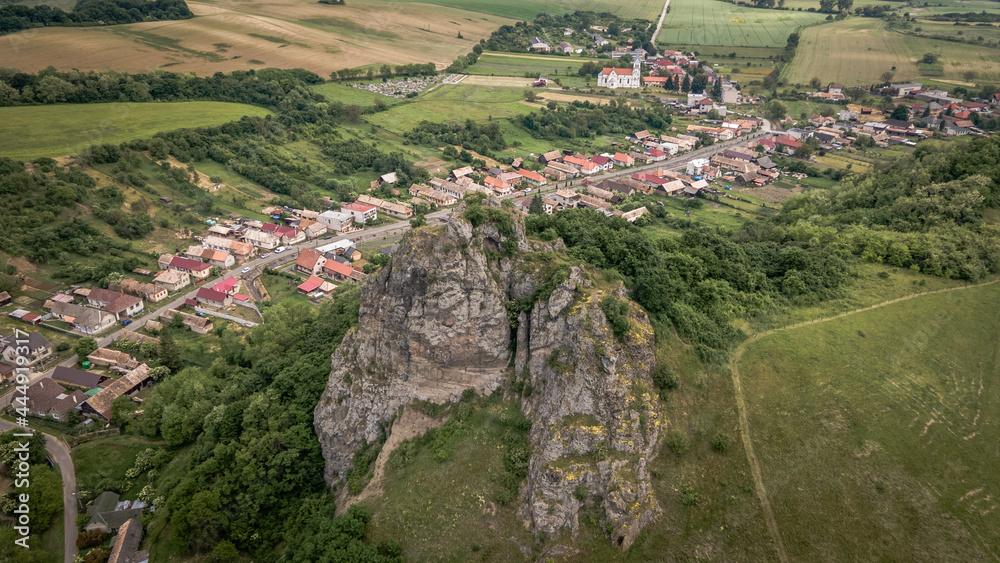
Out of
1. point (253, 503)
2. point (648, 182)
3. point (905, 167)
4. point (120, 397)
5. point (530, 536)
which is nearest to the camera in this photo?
point (530, 536)

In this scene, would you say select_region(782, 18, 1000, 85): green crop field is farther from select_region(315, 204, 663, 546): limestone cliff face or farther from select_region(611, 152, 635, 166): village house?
select_region(315, 204, 663, 546): limestone cliff face

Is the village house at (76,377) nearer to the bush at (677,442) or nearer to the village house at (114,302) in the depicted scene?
the village house at (114,302)

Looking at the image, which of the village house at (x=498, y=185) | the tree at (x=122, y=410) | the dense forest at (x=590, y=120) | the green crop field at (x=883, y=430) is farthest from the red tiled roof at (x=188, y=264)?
the dense forest at (x=590, y=120)

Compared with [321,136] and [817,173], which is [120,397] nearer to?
[321,136]

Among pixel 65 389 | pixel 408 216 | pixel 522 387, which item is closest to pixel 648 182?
pixel 408 216

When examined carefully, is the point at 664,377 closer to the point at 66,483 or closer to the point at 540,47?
the point at 66,483

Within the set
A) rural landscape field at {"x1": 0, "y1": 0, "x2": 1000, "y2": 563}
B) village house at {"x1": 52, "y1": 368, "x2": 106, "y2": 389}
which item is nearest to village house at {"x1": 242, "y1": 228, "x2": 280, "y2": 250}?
rural landscape field at {"x1": 0, "y1": 0, "x2": 1000, "y2": 563}
